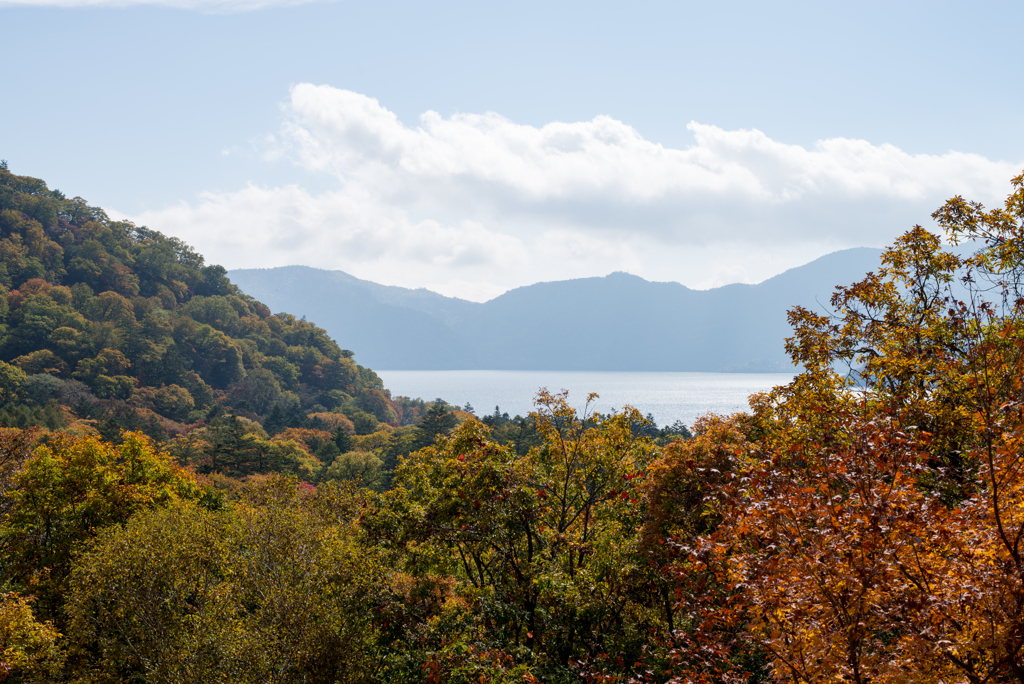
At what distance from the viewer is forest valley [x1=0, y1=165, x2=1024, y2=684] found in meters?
4.78

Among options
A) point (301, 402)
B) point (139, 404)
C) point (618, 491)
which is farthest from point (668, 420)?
point (618, 491)

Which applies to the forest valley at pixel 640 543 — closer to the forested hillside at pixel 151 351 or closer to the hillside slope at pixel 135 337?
the forested hillside at pixel 151 351

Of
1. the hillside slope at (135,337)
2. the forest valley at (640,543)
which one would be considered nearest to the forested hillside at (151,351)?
the hillside slope at (135,337)

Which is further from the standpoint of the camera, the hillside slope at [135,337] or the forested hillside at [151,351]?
the hillside slope at [135,337]

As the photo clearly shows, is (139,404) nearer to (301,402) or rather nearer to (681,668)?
(301,402)

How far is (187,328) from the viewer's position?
91.9 metres

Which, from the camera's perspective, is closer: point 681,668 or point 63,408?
point 681,668

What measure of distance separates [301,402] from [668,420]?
2692 inches

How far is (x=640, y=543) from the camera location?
11320 mm

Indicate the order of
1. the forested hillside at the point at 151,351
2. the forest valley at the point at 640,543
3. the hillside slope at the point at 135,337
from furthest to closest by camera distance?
1. the hillside slope at the point at 135,337
2. the forested hillside at the point at 151,351
3. the forest valley at the point at 640,543

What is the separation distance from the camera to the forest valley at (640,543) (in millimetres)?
4781

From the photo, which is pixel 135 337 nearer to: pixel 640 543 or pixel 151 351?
pixel 151 351

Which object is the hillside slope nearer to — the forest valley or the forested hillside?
the forested hillside

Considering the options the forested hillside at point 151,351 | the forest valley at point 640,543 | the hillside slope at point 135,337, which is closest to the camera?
the forest valley at point 640,543
